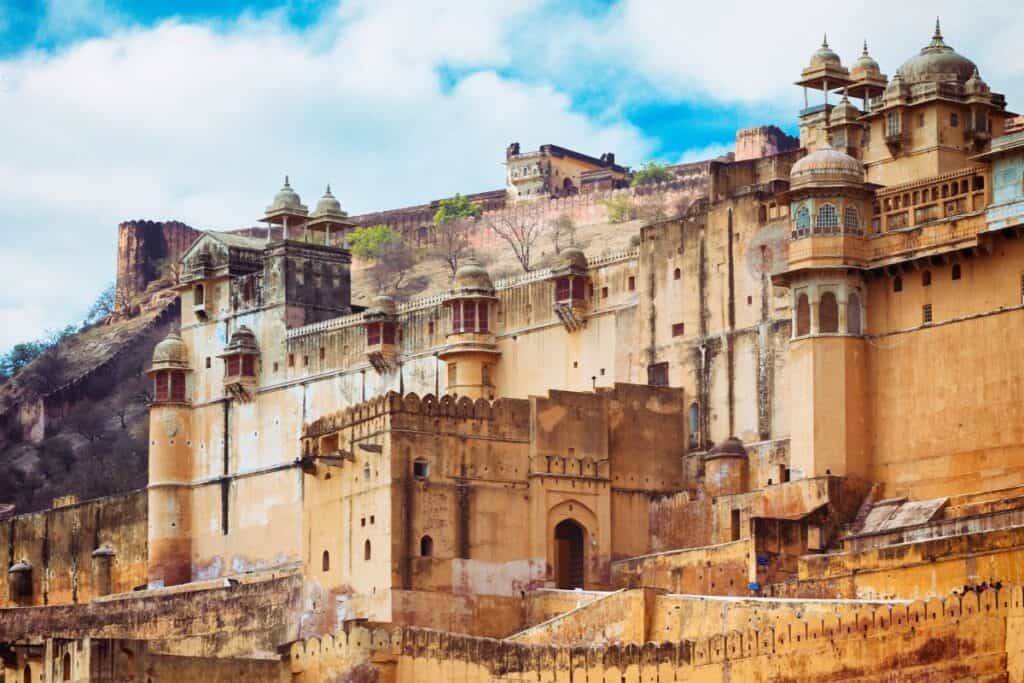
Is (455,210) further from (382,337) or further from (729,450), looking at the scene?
(729,450)

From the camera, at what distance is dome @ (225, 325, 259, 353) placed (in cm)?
6338

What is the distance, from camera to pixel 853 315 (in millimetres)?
47438

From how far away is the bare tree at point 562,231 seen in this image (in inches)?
3476

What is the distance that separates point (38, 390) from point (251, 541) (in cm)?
2433

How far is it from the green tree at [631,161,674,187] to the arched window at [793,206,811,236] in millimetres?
44121

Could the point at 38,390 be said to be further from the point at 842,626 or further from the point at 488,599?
A: the point at 842,626

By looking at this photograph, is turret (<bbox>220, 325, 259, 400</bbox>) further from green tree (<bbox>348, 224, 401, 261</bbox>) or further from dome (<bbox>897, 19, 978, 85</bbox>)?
green tree (<bbox>348, 224, 401, 261</bbox>)

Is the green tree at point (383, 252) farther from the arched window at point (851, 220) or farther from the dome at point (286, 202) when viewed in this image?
the arched window at point (851, 220)

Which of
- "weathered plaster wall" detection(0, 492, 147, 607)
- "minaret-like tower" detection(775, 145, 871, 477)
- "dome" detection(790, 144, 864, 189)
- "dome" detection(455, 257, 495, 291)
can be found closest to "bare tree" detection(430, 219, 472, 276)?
"weathered plaster wall" detection(0, 492, 147, 607)

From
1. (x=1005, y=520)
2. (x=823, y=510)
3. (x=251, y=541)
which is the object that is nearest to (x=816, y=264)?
(x=823, y=510)

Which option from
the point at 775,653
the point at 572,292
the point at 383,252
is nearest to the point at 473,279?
the point at 572,292

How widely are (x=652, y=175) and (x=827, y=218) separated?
153ft

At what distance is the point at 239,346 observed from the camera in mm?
63344

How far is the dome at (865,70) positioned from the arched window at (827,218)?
7.64 meters
